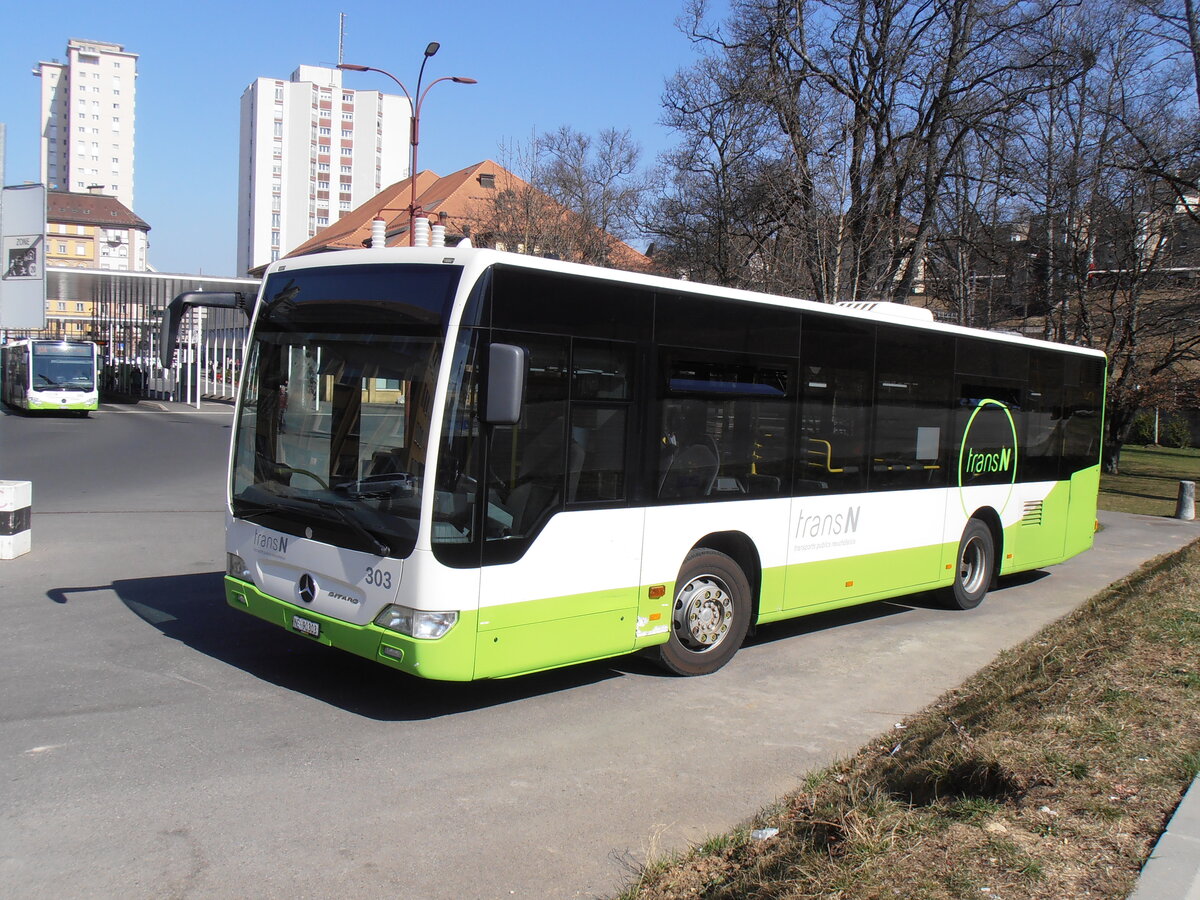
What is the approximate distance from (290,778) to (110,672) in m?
2.45

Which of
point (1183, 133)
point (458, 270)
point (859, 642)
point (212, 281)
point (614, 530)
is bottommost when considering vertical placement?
point (859, 642)

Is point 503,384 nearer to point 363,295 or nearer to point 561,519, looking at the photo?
point 561,519

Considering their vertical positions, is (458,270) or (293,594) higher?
(458,270)

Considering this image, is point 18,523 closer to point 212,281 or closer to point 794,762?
point 794,762

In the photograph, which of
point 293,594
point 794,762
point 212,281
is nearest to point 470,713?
point 293,594

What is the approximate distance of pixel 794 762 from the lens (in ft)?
19.1

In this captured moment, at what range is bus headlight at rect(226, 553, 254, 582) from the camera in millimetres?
6844

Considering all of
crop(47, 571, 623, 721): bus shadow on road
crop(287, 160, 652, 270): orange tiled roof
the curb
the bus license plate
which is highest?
crop(287, 160, 652, 270): orange tiled roof

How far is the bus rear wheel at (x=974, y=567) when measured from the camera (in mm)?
10469

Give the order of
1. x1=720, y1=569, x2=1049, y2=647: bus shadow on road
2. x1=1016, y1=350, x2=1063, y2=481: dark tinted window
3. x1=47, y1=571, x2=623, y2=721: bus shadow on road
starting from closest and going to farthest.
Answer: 1. x1=47, y1=571, x2=623, y2=721: bus shadow on road
2. x1=720, y1=569, x2=1049, y2=647: bus shadow on road
3. x1=1016, y1=350, x2=1063, y2=481: dark tinted window

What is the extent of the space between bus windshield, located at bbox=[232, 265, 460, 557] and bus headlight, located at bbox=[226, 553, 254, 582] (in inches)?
13.7

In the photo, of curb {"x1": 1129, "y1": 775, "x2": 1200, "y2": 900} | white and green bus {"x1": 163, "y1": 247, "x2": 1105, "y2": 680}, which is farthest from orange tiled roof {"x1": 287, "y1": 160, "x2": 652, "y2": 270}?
curb {"x1": 1129, "y1": 775, "x2": 1200, "y2": 900}

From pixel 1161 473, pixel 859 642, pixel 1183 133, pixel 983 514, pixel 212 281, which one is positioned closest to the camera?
pixel 859 642

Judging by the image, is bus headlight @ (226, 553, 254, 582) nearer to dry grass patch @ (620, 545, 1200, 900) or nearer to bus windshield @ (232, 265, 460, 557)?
bus windshield @ (232, 265, 460, 557)
